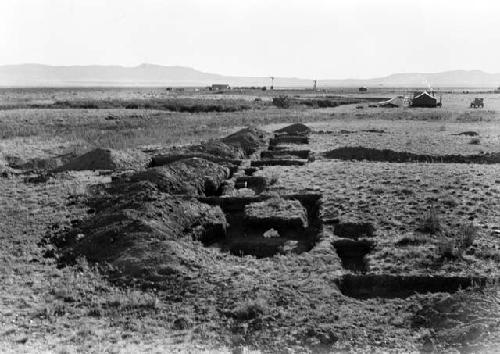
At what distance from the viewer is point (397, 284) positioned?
7.64 metres

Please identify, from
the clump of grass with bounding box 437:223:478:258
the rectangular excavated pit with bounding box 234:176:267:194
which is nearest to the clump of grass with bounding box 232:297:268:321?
the clump of grass with bounding box 437:223:478:258

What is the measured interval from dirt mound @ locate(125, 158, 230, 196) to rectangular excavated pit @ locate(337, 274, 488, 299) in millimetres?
5936

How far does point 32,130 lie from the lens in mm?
29234

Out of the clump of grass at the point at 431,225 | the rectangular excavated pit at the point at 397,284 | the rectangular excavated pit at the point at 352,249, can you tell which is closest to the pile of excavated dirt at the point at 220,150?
the clump of grass at the point at 431,225

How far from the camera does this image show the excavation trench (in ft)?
31.1

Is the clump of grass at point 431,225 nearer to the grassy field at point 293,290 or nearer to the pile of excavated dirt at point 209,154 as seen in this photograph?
the grassy field at point 293,290

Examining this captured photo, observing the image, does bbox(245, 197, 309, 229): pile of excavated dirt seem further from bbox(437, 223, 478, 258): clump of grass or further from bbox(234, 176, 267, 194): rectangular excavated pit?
bbox(234, 176, 267, 194): rectangular excavated pit

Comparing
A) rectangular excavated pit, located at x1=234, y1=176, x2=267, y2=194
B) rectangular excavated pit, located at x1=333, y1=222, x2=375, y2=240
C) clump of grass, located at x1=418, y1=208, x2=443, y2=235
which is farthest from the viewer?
rectangular excavated pit, located at x1=234, y1=176, x2=267, y2=194

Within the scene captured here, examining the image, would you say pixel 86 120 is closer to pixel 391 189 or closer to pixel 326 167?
pixel 326 167

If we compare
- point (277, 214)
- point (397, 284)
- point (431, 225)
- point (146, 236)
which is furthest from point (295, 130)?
point (397, 284)

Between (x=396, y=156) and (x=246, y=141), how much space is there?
244 inches

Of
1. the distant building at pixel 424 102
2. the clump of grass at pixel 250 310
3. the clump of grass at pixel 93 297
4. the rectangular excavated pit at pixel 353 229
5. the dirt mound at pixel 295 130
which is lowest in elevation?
the clump of grass at pixel 93 297

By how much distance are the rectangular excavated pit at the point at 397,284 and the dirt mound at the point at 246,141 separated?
13.7 metres

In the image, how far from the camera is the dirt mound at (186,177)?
12.9 m
